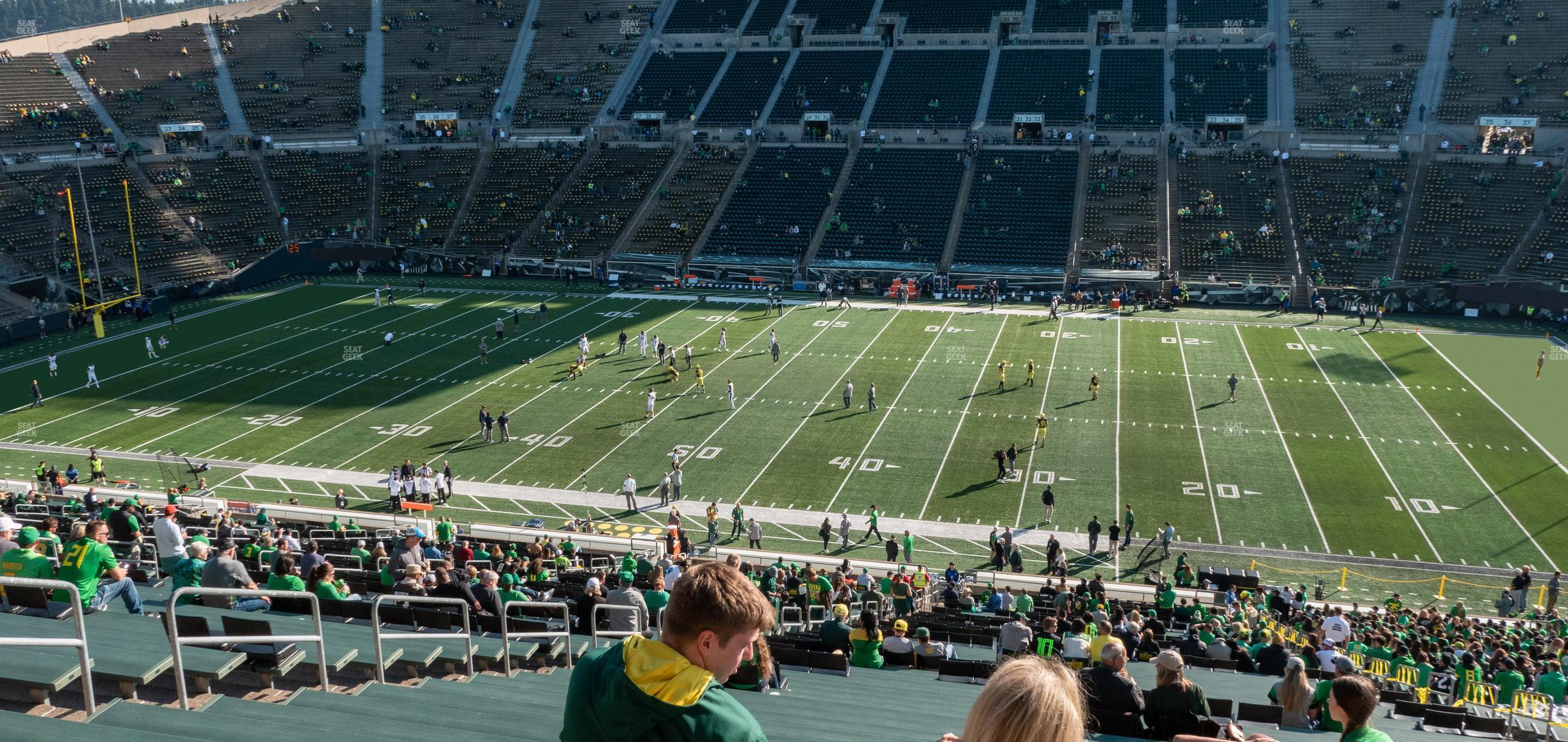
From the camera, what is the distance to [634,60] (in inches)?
3110

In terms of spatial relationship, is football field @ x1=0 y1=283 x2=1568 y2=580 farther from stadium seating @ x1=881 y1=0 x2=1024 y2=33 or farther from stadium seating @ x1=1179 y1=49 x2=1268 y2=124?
stadium seating @ x1=881 y1=0 x2=1024 y2=33

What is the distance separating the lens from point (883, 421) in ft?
119

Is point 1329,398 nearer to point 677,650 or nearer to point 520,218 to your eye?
point 677,650

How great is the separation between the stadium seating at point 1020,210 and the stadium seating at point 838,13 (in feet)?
58.0

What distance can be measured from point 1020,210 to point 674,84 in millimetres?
27591

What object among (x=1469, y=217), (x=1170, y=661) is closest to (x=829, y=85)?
(x=1469, y=217)

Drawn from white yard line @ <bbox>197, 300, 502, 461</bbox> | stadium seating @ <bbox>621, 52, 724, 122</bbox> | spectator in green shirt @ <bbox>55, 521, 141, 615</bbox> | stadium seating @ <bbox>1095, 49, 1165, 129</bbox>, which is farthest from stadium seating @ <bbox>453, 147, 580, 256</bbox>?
spectator in green shirt @ <bbox>55, 521, 141, 615</bbox>

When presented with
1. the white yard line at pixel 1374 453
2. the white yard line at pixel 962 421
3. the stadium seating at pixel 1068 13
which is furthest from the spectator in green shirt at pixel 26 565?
the stadium seating at pixel 1068 13

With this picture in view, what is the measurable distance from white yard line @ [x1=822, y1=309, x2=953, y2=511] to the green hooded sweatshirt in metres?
25.7

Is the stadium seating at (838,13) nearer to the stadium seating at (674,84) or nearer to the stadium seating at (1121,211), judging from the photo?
the stadium seating at (674,84)

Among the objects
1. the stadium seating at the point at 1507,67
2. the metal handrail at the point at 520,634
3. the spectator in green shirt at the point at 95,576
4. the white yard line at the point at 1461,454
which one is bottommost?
the white yard line at the point at 1461,454

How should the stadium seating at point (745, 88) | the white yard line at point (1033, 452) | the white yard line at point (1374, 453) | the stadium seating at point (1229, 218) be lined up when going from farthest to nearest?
1. the stadium seating at point (745, 88)
2. the stadium seating at point (1229, 218)
3. the white yard line at point (1033, 452)
4. the white yard line at point (1374, 453)

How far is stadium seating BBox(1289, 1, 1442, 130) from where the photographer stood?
6375cm

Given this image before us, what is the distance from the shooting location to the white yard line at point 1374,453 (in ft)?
89.4
